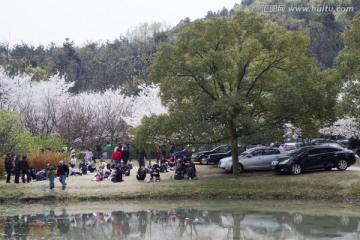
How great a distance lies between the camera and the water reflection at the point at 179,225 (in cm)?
1766

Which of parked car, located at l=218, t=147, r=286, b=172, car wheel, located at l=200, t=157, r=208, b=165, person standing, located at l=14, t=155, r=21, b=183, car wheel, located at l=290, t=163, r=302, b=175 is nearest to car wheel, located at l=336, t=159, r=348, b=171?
car wheel, located at l=290, t=163, r=302, b=175

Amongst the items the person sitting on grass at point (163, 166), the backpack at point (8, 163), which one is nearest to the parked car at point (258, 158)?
the person sitting on grass at point (163, 166)

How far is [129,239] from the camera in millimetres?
17469

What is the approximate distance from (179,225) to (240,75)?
12.2 m

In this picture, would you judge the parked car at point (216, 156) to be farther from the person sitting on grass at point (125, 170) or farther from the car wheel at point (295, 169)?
the car wheel at point (295, 169)

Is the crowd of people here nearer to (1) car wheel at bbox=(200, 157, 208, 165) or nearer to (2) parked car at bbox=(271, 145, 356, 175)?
(1) car wheel at bbox=(200, 157, 208, 165)

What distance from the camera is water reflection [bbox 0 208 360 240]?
17.7 metres

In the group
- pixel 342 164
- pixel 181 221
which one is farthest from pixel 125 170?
pixel 181 221

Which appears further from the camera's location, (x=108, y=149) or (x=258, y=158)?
(x=108, y=149)

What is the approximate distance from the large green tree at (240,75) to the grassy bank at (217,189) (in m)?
2.66

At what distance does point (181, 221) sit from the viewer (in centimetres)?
2045

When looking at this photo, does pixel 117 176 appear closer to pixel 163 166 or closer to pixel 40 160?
pixel 163 166

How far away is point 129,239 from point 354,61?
49.9 feet

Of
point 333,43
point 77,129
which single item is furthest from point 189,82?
point 333,43
